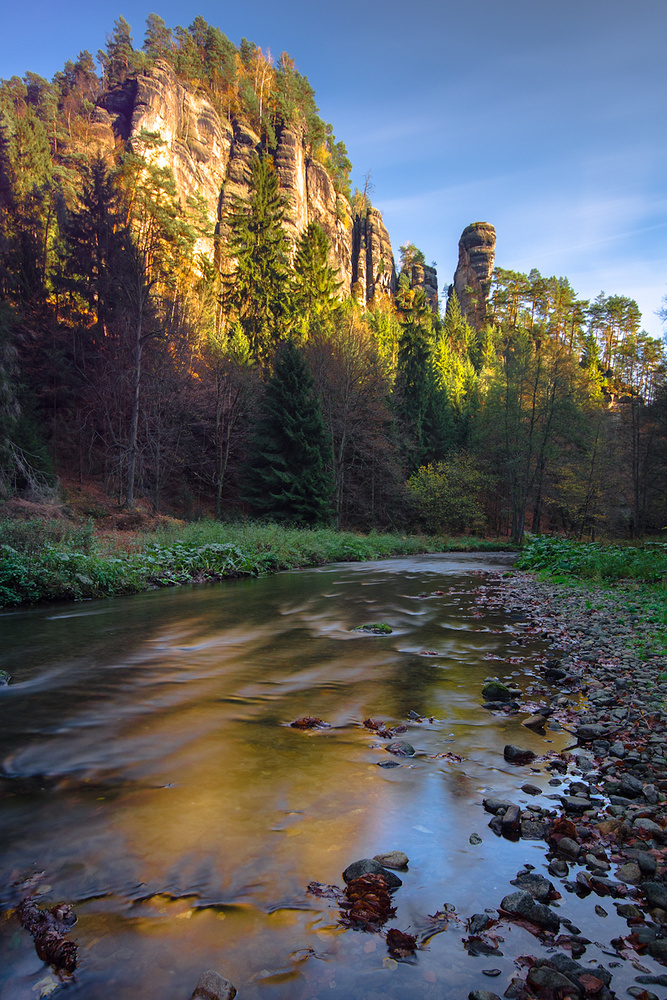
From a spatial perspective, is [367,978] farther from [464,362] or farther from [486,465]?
[464,362]

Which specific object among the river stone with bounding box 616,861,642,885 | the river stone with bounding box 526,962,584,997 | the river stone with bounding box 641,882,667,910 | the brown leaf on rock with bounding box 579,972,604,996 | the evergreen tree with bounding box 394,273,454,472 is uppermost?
the evergreen tree with bounding box 394,273,454,472

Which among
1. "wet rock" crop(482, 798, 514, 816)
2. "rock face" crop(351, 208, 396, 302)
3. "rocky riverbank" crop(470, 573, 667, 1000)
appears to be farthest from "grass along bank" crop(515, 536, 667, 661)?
"rock face" crop(351, 208, 396, 302)

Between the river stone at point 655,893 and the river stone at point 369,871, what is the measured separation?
1.07 m

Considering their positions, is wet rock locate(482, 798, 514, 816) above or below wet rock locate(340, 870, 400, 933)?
below

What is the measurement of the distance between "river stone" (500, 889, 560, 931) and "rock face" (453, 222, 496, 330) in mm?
96435

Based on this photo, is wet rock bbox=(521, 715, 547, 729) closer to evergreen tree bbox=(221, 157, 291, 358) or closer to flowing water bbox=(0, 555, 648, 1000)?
flowing water bbox=(0, 555, 648, 1000)

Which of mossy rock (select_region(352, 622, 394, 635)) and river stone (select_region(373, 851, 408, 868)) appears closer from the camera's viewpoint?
river stone (select_region(373, 851, 408, 868))

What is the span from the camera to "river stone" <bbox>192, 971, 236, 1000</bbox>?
1.84m

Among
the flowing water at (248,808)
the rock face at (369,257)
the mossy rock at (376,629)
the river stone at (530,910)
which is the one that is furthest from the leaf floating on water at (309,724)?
the rock face at (369,257)

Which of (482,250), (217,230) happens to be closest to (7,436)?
(217,230)

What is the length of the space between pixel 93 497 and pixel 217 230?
122 ft

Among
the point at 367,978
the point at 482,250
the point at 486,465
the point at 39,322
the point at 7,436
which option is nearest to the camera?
the point at 367,978

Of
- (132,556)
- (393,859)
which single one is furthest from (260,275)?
(393,859)

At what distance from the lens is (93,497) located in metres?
26.8
